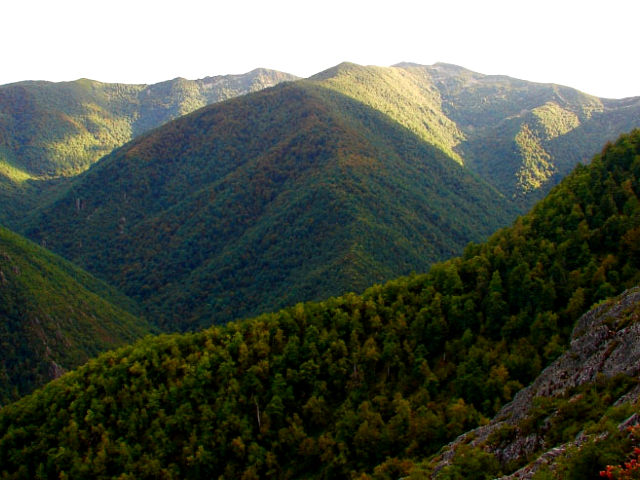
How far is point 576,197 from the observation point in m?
98.5

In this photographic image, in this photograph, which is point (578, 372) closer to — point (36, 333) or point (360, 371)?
point (360, 371)

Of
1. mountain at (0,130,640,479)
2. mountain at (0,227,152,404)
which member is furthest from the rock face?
mountain at (0,227,152,404)

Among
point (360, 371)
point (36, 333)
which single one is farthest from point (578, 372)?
point (36, 333)

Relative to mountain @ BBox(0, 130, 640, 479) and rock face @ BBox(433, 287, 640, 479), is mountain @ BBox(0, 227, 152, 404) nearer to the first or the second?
mountain @ BBox(0, 130, 640, 479)

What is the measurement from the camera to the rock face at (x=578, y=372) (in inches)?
1688

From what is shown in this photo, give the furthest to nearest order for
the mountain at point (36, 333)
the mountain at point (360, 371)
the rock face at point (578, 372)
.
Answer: the mountain at point (36, 333) < the mountain at point (360, 371) < the rock face at point (578, 372)

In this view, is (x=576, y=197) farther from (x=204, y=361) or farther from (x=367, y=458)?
(x=204, y=361)

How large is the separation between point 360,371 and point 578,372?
42250mm

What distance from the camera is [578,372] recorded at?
50.9 meters

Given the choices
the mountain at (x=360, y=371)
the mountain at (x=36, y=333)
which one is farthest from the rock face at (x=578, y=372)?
the mountain at (x=36, y=333)

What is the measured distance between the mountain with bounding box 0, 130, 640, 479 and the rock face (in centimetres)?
241

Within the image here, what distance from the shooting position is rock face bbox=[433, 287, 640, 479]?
141ft

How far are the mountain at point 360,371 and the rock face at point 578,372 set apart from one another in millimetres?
2406

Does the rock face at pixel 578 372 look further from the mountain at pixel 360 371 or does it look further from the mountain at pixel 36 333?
the mountain at pixel 36 333
